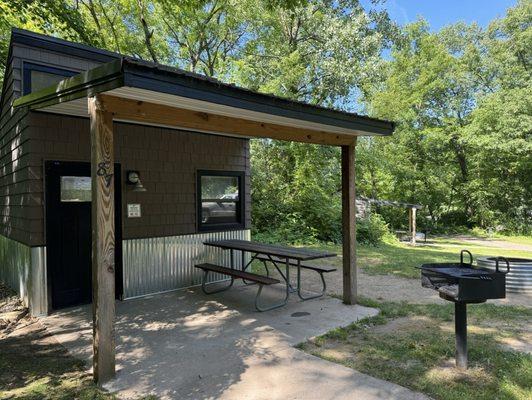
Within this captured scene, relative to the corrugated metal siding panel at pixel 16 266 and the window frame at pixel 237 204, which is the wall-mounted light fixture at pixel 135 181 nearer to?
the window frame at pixel 237 204

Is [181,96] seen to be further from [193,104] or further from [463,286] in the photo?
[463,286]

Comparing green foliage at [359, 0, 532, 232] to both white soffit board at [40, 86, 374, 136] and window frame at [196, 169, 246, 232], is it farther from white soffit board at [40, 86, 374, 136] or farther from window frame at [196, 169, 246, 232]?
white soffit board at [40, 86, 374, 136]

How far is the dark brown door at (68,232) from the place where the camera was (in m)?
5.05

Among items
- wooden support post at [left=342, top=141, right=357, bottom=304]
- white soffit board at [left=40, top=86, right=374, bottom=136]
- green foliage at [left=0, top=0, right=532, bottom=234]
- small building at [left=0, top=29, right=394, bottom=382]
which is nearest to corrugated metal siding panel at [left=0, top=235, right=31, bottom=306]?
small building at [left=0, top=29, right=394, bottom=382]

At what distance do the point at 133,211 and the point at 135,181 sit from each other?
0.44 metres

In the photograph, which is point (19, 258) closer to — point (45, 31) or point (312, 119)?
point (312, 119)

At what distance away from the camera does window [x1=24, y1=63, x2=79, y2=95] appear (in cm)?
523

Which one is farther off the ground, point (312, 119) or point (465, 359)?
point (312, 119)

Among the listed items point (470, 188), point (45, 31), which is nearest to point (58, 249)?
point (45, 31)

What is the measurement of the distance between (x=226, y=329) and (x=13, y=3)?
28.5ft

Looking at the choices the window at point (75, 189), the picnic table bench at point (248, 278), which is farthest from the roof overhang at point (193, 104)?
the picnic table bench at point (248, 278)

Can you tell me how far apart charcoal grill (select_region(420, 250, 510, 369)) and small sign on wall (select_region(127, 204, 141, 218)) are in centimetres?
404

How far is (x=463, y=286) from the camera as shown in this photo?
3.10 metres

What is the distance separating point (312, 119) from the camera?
427cm
